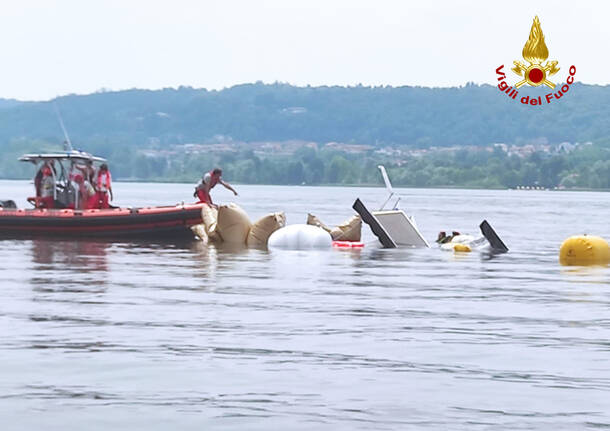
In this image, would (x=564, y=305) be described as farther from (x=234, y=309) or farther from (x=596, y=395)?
(x=596, y=395)

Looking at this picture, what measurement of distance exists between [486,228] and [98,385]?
989 inches

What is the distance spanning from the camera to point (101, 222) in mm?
34156

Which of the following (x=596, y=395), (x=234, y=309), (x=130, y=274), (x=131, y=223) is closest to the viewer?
(x=596, y=395)

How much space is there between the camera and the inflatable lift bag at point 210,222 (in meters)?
34.5

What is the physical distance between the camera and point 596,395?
1111 cm

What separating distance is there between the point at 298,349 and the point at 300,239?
18952 mm

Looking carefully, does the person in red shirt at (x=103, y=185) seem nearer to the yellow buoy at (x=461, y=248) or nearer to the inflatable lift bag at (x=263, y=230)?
the inflatable lift bag at (x=263, y=230)

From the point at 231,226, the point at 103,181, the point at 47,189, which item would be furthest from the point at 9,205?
the point at 231,226

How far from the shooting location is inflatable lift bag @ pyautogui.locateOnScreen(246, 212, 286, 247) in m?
34.3

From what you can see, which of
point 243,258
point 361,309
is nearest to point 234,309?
point 361,309

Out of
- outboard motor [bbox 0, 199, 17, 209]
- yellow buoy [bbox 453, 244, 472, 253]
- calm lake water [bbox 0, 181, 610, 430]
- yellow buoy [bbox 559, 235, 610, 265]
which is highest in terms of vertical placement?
outboard motor [bbox 0, 199, 17, 209]

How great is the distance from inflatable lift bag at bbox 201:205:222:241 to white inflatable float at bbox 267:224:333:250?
6.33 feet

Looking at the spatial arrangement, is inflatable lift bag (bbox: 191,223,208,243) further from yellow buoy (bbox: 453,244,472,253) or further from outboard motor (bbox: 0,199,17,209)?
yellow buoy (bbox: 453,244,472,253)

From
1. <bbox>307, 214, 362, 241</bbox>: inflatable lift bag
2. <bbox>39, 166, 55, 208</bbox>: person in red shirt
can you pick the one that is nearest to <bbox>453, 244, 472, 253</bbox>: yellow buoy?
<bbox>307, 214, 362, 241</bbox>: inflatable lift bag
